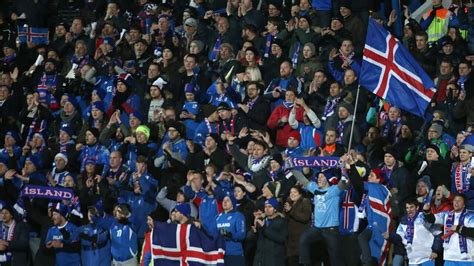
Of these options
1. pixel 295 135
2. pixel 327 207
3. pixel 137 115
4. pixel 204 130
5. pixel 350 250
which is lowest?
pixel 350 250

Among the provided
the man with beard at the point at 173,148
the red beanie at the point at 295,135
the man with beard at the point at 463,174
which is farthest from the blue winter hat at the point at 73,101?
the man with beard at the point at 463,174

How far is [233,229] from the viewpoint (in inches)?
776

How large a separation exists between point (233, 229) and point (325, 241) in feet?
4.05

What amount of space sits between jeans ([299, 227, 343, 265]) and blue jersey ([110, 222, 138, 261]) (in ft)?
9.36

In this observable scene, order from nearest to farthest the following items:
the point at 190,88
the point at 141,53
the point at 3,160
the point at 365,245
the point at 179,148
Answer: the point at 365,245, the point at 179,148, the point at 190,88, the point at 3,160, the point at 141,53

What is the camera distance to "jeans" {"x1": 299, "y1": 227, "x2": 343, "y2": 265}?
1925cm

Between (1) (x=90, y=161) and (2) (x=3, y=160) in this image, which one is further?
(2) (x=3, y=160)

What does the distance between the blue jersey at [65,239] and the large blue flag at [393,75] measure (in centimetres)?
500

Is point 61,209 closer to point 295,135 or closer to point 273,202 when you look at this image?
point 295,135

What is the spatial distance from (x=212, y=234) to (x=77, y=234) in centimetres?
252

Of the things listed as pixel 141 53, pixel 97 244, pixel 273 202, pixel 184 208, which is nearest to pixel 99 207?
pixel 97 244

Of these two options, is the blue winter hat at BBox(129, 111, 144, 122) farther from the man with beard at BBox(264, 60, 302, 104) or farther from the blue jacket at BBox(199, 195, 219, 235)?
the blue jacket at BBox(199, 195, 219, 235)

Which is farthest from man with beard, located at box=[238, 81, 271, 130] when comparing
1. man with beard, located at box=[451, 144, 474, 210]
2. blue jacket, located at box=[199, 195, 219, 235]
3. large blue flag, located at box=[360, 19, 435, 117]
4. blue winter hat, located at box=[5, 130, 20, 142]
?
blue winter hat, located at box=[5, 130, 20, 142]

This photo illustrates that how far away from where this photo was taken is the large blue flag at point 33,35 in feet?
90.9
